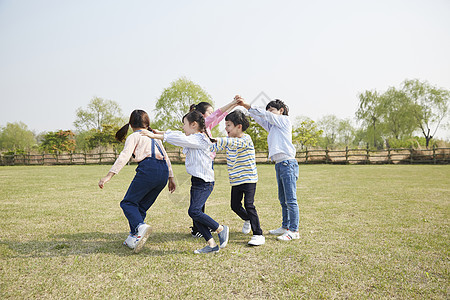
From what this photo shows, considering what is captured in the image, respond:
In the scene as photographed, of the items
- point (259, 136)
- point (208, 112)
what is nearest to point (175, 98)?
point (259, 136)

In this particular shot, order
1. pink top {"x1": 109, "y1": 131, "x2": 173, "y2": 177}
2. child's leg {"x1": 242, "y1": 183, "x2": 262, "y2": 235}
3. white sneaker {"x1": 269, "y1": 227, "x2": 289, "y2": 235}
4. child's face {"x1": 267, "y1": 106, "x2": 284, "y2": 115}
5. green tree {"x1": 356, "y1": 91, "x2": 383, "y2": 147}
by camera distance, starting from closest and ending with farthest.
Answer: pink top {"x1": 109, "y1": 131, "x2": 173, "y2": 177} < child's leg {"x1": 242, "y1": 183, "x2": 262, "y2": 235} < child's face {"x1": 267, "y1": 106, "x2": 284, "y2": 115} < white sneaker {"x1": 269, "y1": 227, "x2": 289, "y2": 235} < green tree {"x1": 356, "y1": 91, "x2": 383, "y2": 147}

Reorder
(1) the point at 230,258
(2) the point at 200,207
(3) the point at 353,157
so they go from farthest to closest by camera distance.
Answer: (3) the point at 353,157 < (2) the point at 200,207 < (1) the point at 230,258

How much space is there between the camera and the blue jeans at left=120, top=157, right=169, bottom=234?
144 inches

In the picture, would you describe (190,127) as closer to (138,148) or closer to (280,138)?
(138,148)

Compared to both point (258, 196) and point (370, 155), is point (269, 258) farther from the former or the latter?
point (370, 155)

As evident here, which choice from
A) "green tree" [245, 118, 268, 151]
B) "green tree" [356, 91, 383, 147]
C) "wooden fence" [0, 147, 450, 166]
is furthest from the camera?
"green tree" [356, 91, 383, 147]

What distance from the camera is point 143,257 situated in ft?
11.2

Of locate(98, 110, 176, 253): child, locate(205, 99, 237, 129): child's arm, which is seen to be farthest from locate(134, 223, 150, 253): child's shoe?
locate(205, 99, 237, 129): child's arm

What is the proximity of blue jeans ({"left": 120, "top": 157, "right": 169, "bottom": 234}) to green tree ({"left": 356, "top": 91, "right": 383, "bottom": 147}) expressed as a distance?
53600 millimetres

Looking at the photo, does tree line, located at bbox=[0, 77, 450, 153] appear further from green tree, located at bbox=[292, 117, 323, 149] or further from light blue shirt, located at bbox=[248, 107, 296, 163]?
light blue shirt, located at bbox=[248, 107, 296, 163]

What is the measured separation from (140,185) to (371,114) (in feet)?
183

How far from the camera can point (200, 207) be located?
352 cm

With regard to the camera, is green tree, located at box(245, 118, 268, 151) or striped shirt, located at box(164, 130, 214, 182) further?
green tree, located at box(245, 118, 268, 151)

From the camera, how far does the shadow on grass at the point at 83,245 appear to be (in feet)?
11.7
